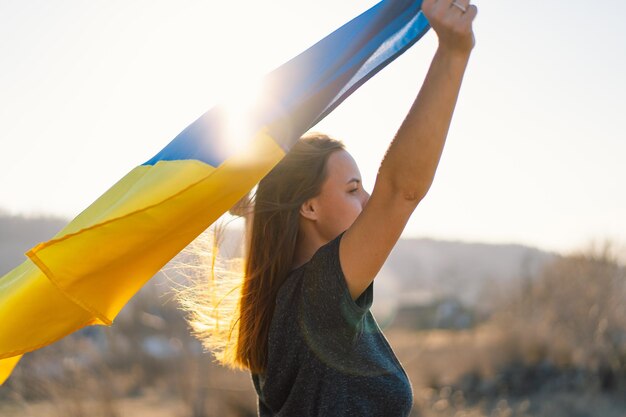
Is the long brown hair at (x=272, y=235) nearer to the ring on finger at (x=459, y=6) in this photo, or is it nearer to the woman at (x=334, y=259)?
the woman at (x=334, y=259)

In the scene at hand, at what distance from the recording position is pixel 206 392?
26.7ft

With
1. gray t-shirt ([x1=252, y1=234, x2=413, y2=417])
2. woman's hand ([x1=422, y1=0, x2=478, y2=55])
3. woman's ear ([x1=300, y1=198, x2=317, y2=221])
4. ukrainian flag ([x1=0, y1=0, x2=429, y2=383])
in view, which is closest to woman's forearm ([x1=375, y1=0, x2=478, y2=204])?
woman's hand ([x1=422, y1=0, x2=478, y2=55])

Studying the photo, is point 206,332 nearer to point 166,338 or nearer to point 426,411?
point 426,411

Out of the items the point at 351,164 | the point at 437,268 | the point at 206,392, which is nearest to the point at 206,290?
the point at 351,164

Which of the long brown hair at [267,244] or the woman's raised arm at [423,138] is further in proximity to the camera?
the long brown hair at [267,244]

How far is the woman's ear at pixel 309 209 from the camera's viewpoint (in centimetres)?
224

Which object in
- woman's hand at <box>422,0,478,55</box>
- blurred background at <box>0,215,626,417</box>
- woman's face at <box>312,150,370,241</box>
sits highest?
woman's hand at <box>422,0,478,55</box>

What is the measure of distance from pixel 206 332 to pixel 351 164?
84cm

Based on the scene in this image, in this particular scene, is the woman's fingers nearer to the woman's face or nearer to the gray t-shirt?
the gray t-shirt

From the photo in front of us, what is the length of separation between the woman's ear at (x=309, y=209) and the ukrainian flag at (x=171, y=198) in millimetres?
241

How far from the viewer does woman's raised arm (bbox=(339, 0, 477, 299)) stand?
63.9 inches

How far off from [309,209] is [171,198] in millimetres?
483

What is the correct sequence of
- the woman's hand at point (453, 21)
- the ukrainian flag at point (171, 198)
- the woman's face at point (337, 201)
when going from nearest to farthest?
the woman's hand at point (453, 21), the ukrainian flag at point (171, 198), the woman's face at point (337, 201)

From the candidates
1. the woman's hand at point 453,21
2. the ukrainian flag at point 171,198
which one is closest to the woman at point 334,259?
the woman's hand at point 453,21
